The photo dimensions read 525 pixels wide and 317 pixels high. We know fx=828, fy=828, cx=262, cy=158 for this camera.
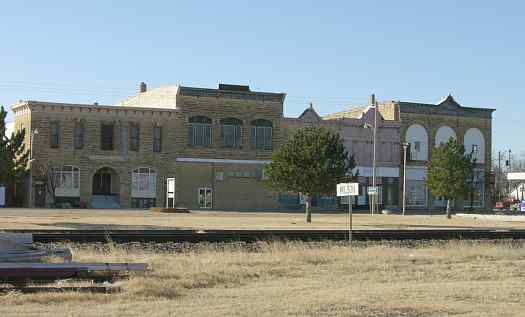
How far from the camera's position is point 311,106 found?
7744cm

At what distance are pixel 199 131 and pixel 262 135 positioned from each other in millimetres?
6022

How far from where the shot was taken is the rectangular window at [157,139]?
69.8 metres

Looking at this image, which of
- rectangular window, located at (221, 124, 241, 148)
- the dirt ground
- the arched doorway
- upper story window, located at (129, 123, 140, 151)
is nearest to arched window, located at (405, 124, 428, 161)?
rectangular window, located at (221, 124, 241, 148)

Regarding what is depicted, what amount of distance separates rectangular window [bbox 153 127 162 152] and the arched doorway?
4.07 meters

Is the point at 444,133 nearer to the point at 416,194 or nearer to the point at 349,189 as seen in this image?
the point at 416,194

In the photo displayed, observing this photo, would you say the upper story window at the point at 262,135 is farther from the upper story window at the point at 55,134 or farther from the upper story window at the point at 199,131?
the upper story window at the point at 55,134

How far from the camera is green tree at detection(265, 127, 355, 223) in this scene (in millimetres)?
45781

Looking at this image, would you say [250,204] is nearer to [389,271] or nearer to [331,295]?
[389,271]

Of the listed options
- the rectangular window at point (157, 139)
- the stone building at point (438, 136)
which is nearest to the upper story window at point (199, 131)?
the rectangular window at point (157, 139)

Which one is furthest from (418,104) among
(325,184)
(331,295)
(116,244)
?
(331,295)

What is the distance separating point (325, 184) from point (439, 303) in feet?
109

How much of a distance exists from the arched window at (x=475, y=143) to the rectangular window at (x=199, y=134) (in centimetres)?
2849

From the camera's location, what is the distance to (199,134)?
235ft

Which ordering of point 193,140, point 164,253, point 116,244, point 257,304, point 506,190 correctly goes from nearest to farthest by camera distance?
point 257,304, point 164,253, point 116,244, point 193,140, point 506,190
